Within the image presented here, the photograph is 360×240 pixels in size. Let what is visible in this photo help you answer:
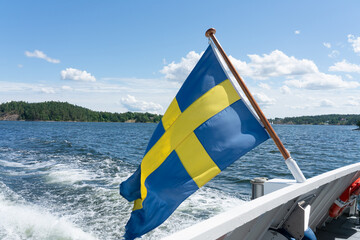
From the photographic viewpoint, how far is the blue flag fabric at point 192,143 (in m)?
2.86

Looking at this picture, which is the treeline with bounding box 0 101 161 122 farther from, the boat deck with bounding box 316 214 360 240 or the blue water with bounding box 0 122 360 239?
A: the boat deck with bounding box 316 214 360 240

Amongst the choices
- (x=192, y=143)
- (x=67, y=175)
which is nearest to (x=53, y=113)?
(x=67, y=175)

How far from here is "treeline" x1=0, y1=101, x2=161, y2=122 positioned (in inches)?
6309

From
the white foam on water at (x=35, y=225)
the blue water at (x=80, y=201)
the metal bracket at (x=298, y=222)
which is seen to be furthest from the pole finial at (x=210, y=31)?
the white foam on water at (x=35, y=225)

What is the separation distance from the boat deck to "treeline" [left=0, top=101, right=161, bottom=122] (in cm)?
15866

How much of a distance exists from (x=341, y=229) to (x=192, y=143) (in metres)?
2.36

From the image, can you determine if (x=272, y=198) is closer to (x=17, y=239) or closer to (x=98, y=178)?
(x=17, y=239)

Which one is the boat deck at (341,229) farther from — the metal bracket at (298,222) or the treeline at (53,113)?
→ the treeline at (53,113)

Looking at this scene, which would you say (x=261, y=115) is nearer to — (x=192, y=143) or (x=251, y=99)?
(x=251, y=99)

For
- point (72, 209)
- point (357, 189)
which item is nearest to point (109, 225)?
point (72, 209)

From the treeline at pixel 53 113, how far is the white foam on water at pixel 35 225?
155 m

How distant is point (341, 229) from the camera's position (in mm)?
3773

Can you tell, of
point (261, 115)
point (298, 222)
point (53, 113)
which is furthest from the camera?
point (53, 113)

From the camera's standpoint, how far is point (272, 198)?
2.11 meters
